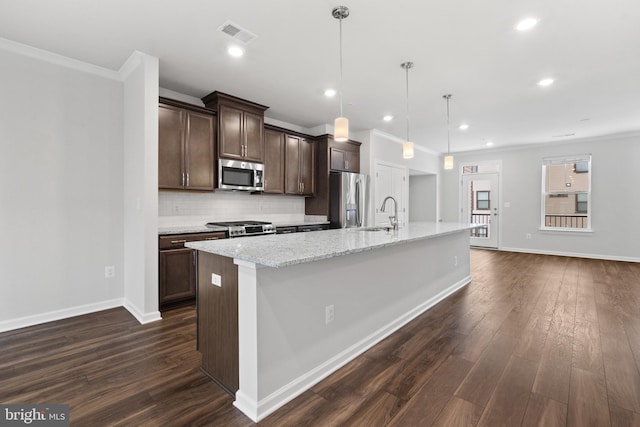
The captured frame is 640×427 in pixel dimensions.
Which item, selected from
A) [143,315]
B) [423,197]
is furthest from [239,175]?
[423,197]

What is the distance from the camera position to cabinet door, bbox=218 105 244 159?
382 centimetres

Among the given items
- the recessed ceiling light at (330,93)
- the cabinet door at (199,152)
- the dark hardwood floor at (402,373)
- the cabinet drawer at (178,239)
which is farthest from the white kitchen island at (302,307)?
the recessed ceiling light at (330,93)

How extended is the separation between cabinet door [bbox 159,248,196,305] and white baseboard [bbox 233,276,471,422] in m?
1.91

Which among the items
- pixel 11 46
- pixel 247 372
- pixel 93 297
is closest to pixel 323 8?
pixel 247 372

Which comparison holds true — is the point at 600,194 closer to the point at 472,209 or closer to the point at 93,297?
the point at 472,209

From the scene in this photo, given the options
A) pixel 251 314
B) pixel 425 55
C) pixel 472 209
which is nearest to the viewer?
pixel 251 314

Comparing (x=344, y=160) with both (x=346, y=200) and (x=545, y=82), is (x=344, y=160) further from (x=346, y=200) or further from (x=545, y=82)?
(x=545, y=82)

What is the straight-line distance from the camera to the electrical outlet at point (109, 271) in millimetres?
3270

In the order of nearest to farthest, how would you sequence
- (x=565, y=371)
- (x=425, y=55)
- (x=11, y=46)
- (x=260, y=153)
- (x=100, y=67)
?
(x=565, y=371)
(x=11, y=46)
(x=425, y=55)
(x=100, y=67)
(x=260, y=153)

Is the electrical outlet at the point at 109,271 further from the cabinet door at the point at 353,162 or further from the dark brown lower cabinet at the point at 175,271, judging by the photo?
the cabinet door at the point at 353,162

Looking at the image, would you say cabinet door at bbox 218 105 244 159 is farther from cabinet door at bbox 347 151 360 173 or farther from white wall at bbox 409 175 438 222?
white wall at bbox 409 175 438 222

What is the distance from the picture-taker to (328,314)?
6.68 ft

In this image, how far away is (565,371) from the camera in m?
2.06

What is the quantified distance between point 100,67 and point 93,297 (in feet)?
8.09
